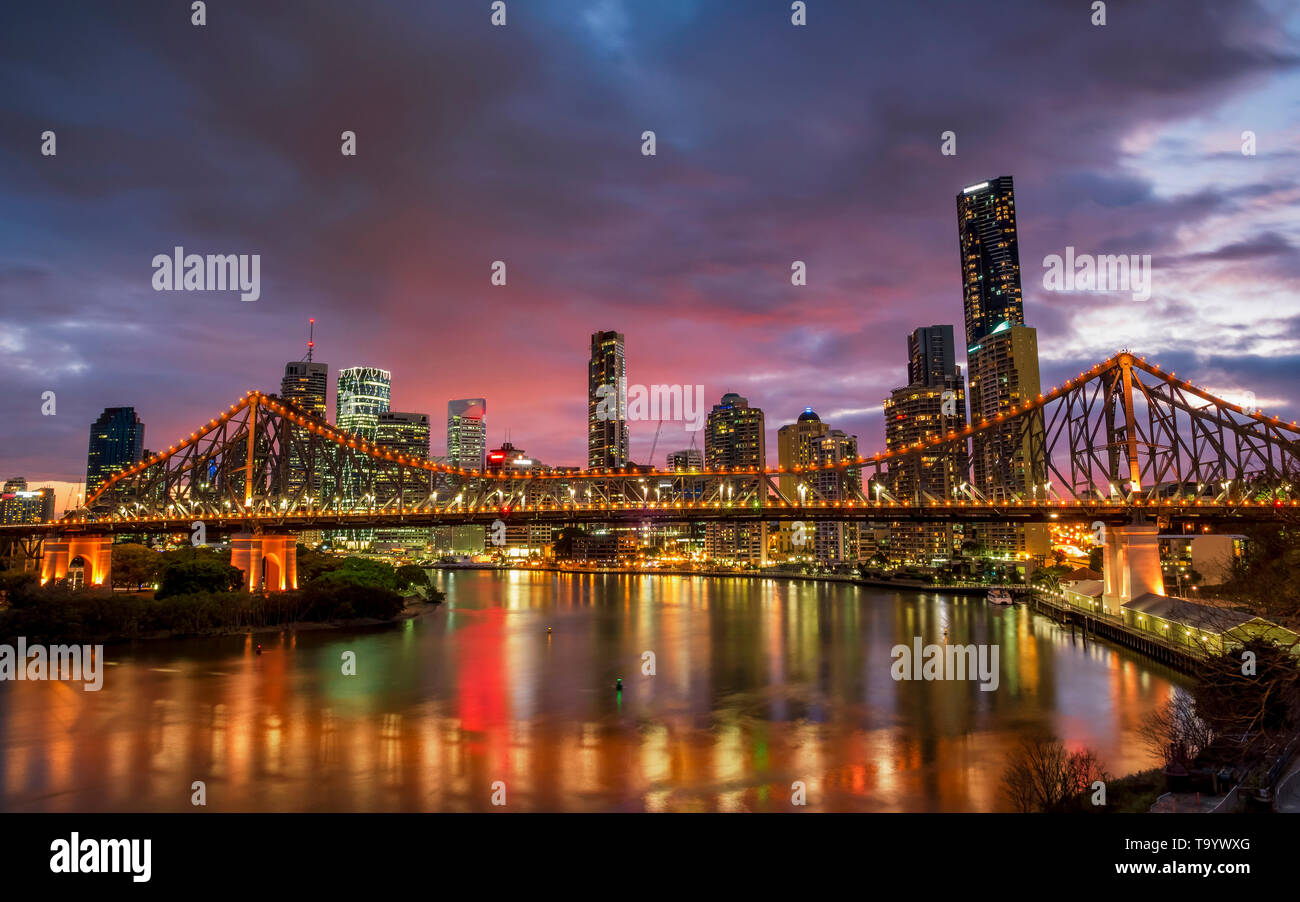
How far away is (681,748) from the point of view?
2675 centimetres

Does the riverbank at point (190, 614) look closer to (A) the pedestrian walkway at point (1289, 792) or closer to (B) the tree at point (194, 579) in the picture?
(B) the tree at point (194, 579)

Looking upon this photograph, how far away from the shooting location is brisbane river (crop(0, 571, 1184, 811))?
2223 centimetres

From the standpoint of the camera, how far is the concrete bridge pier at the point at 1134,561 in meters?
51.1

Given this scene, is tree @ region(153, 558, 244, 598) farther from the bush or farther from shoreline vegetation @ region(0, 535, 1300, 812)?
the bush

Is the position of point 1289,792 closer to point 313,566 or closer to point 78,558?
point 313,566

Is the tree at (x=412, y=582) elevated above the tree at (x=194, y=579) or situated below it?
below

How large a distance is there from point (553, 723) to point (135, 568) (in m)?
66.3

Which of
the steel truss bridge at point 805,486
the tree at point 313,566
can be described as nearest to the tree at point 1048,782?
the steel truss bridge at point 805,486

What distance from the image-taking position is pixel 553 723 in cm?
3092

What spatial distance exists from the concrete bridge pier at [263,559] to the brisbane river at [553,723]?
39.6 feet

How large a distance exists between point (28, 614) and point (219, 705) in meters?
22.6

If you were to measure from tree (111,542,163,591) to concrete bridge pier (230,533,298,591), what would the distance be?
47.8 ft
